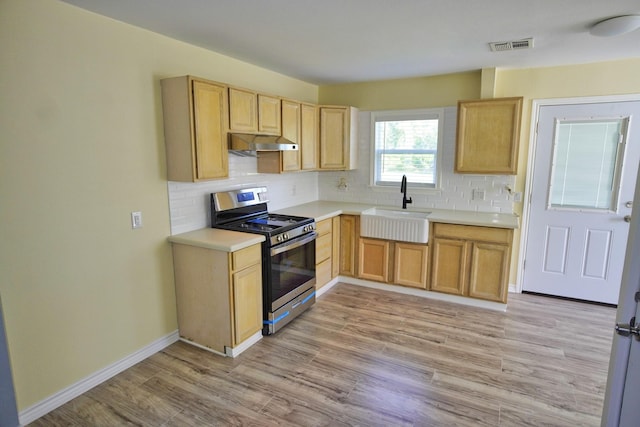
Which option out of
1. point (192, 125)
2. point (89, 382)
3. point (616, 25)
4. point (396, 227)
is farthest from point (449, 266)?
point (89, 382)

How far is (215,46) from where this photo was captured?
2986 mm

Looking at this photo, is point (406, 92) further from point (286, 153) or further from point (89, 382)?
point (89, 382)

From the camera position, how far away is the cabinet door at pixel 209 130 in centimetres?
267

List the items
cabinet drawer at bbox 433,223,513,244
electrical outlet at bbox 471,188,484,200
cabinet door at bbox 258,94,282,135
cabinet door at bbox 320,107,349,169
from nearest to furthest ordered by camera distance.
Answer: cabinet door at bbox 258,94,282,135 < cabinet drawer at bbox 433,223,513,244 < electrical outlet at bbox 471,188,484,200 < cabinet door at bbox 320,107,349,169

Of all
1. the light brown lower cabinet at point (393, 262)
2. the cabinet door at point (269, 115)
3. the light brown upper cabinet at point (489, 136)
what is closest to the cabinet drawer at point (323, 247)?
the light brown lower cabinet at point (393, 262)

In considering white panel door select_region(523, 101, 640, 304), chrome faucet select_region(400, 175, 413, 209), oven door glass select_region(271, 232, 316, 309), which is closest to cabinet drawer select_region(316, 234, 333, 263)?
oven door glass select_region(271, 232, 316, 309)

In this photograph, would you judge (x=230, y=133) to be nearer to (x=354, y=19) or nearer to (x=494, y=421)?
(x=354, y=19)

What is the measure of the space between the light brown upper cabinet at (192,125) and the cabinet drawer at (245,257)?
65cm

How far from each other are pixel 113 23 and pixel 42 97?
719 millimetres

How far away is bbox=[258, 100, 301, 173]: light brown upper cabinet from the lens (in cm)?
362

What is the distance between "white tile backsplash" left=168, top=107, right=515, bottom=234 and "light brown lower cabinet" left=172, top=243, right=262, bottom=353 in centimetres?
39

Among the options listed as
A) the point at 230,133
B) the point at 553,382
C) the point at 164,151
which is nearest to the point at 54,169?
the point at 164,151

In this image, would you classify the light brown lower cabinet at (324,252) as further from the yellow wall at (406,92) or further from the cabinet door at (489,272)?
the yellow wall at (406,92)

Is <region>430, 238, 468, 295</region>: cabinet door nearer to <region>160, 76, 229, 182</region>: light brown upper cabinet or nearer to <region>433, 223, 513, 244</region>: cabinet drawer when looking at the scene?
<region>433, 223, 513, 244</region>: cabinet drawer
